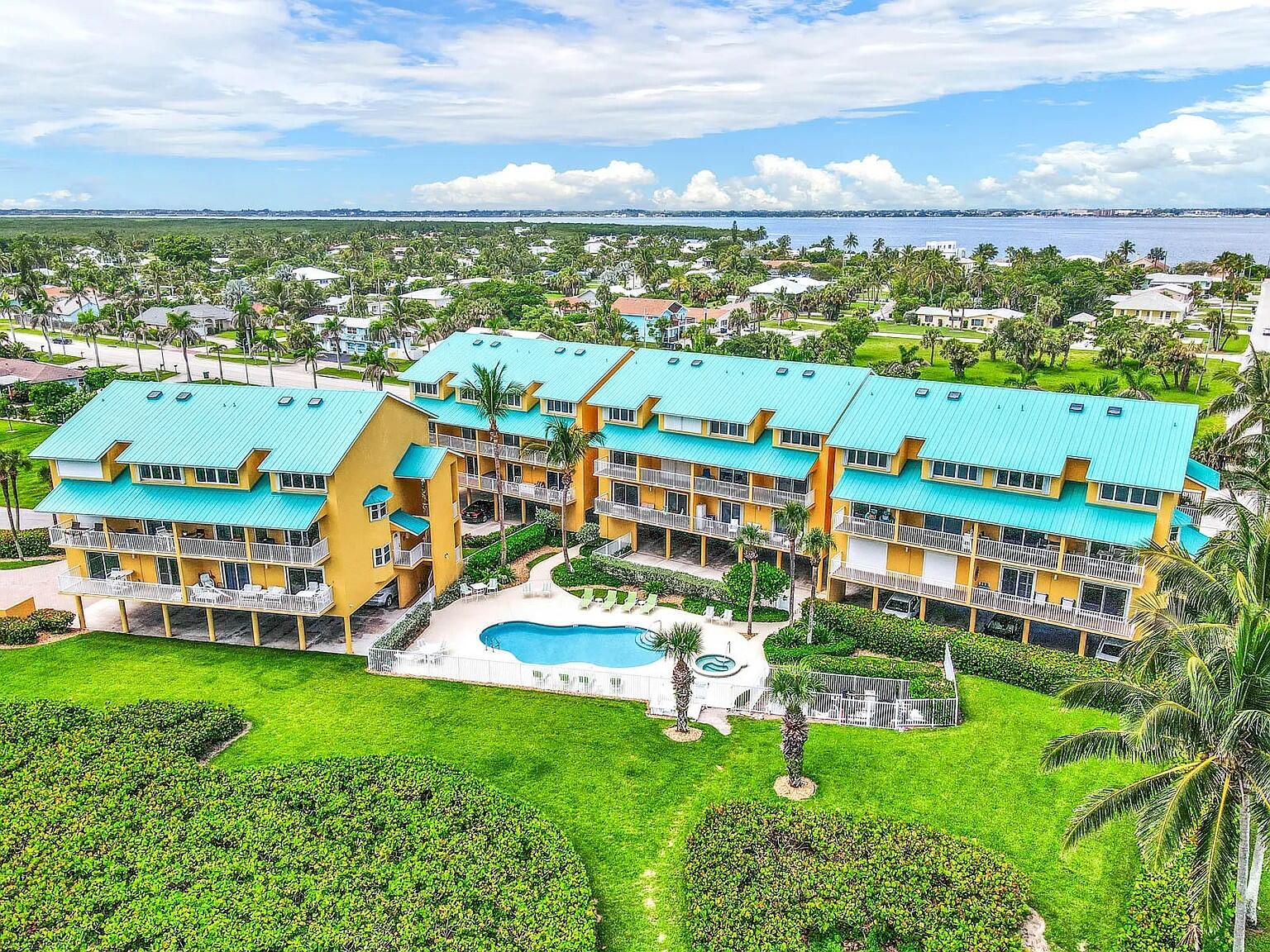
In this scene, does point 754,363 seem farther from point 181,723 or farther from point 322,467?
point 181,723

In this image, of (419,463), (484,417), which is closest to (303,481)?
(419,463)

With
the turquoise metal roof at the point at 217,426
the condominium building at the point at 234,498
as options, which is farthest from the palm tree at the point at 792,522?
the turquoise metal roof at the point at 217,426

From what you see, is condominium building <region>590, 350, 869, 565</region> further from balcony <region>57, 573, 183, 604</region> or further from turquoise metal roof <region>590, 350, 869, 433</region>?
balcony <region>57, 573, 183, 604</region>

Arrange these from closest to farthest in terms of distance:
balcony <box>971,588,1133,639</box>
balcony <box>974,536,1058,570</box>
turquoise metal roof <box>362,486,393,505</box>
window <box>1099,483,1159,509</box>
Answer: window <box>1099,483,1159,509</box>
balcony <box>971,588,1133,639</box>
balcony <box>974,536,1058,570</box>
turquoise metal roof <box>362,486,393,505</box>

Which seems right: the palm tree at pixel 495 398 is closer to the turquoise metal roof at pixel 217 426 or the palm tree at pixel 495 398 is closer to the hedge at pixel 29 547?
the turquoise metal roof at pixel 217 426

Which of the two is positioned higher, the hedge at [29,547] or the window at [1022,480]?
the window at [1022,480]

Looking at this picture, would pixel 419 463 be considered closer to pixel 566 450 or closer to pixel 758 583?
pixel 566 450

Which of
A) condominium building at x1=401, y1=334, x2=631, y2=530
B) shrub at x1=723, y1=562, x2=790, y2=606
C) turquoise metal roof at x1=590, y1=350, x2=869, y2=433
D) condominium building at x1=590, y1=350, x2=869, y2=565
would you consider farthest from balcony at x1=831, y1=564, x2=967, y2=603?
condominium building at x1=401, y1=334, x2=631, y2=530
